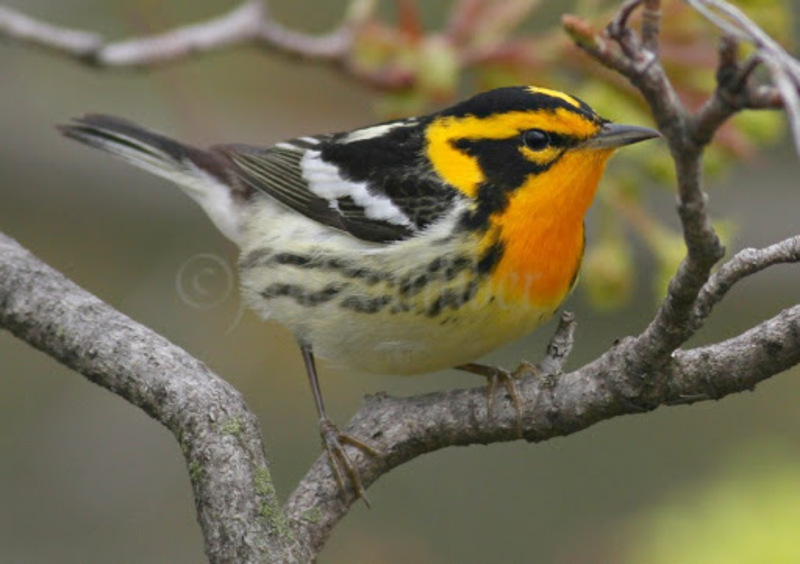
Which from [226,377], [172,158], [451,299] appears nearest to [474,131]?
[451,299]

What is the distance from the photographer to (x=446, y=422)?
282 cm

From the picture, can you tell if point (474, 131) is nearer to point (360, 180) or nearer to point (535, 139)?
point (535, 139)

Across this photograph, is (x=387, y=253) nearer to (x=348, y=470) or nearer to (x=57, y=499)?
(x=348, y=470)

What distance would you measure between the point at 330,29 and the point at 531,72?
10.1 ft

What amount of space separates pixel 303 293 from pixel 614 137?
2.93 ft

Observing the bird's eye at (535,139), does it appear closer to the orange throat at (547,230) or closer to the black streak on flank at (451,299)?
Result: the orange throat at (547,230)

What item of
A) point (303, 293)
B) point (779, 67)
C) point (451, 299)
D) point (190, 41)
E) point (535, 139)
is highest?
point (190, 41)

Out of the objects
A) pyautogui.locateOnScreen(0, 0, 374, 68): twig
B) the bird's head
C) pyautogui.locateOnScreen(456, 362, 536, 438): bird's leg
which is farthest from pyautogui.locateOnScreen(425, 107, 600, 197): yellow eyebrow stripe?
pyautogui.locateOnScreen(0, 0, 374, 68): twig

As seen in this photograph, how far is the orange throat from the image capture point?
10.7 feet

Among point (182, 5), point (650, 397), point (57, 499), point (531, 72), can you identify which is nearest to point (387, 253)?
point (531, 72)

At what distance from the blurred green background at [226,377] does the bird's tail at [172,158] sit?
346 mm

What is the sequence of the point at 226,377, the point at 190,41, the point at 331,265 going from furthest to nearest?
the point at 226,377 → the point at 190,41 → the point at 331,265

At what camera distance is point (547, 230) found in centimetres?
334

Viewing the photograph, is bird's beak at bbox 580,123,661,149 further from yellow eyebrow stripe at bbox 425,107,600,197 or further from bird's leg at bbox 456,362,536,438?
bird's leg at bbox 456,362,536,438
